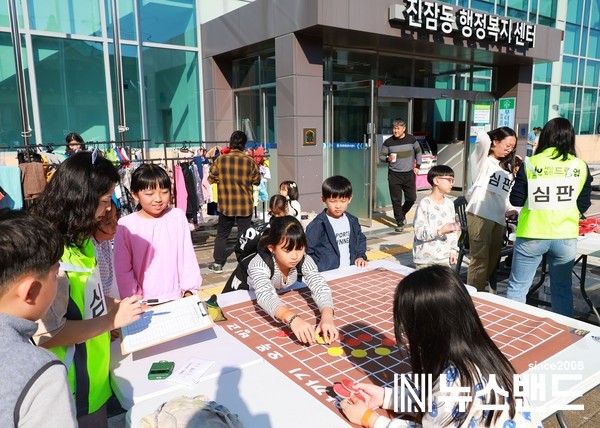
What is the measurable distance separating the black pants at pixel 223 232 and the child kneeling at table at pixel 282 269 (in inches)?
111

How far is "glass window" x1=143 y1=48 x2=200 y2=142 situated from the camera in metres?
8.53

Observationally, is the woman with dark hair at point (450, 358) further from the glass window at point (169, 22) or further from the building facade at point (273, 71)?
the glass window at point (169, 22)

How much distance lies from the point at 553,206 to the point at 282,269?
78.1 inches

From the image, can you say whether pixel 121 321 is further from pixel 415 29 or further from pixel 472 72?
pixel 472 72

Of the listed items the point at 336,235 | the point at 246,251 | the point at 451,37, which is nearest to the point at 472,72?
the point at 451,37

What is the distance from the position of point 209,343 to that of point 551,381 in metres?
1.30

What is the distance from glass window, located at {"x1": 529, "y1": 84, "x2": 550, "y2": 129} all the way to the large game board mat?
15459 millimetres

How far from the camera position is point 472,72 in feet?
31.7

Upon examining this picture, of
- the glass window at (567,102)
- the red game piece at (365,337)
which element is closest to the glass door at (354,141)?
the red game piece at (365,337)

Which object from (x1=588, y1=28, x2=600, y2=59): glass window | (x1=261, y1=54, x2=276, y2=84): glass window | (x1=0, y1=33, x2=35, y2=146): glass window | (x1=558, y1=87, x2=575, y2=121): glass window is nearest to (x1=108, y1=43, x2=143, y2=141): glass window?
(x1=0, y1=33, x2=35, y2=146): glass window

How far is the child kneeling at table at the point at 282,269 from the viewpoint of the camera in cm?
207

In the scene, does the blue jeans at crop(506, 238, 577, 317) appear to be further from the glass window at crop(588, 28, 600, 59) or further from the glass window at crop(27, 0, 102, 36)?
the glass window at crop(588, 28, 600, 59)

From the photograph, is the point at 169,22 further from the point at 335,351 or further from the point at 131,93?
the point at 335,351

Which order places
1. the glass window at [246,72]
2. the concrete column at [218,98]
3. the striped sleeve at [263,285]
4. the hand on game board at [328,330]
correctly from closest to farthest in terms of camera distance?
the hand on game board at [328,330]
the striped sleeve at [263,285]
the glass window at [246,72]
the concrete column at [218,98]
